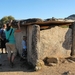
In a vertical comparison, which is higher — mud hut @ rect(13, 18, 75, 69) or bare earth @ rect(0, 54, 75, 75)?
mud hut @ rect(13, 18, 75, 69)

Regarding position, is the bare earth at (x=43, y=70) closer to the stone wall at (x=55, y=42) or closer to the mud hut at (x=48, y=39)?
the mud hut at (x=48, y=39)

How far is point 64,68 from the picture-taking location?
8.88m

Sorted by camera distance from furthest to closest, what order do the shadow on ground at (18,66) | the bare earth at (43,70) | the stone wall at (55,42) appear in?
the stone wall at (55,42) → the shadow on ground at (18,66) → the bare earth at (43,70)

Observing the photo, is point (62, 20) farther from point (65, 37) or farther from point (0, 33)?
point (0, 33)

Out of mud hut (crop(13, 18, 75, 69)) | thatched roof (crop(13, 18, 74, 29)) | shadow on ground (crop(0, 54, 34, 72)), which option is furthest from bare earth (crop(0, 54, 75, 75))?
thatched roof (crop(13, 18, 74, 29))

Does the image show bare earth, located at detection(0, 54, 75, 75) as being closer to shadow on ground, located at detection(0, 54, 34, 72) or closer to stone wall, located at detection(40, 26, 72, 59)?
shadow on ground, located at detection(0, 54, 34, 72)

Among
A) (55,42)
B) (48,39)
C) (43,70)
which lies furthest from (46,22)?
(43,70)

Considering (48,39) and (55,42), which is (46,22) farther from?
(55,42)

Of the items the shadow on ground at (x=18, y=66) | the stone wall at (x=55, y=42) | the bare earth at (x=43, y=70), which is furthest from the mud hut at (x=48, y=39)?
the bare earth at (x=43, y=70)

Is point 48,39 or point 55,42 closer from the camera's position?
point 48,39

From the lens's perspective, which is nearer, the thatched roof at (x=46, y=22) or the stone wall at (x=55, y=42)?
the thatched roof at (x=46, y=22)

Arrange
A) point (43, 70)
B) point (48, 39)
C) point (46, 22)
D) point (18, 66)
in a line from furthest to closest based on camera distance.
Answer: point (18, 66)
point (48, 39)
point (46, 22)
point (43, 70)

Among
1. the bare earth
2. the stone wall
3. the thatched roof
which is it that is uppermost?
the thatched roof

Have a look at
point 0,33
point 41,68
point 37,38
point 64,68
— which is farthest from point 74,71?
point 0,33
